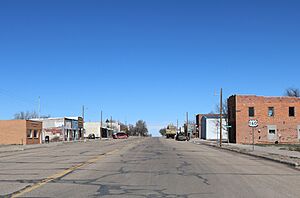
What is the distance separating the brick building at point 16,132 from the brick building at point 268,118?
3168cm

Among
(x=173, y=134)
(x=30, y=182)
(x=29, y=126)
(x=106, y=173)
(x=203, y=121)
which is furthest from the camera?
(x=173, y=134)

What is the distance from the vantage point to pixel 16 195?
10.6 meters

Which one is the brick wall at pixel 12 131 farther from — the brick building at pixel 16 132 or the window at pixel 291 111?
the window at pixel 291 111

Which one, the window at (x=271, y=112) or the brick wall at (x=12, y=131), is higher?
the window at (x=271, y=112)

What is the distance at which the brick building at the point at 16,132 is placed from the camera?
63.1 meters

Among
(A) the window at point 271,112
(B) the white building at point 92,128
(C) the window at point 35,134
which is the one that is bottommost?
(C) the window at point 35,134

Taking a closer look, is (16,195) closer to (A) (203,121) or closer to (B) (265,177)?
(B) (265,177)

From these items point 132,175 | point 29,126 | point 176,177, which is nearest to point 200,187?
point 176,177

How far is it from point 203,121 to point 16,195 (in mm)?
103838

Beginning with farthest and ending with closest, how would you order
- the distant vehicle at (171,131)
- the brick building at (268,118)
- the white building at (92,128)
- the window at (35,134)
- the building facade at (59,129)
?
the white building at (92,128) < the distant vehicle at (171,131) < the building facade at (59,129) < the window at (35,134) < the brick building at (268,118)

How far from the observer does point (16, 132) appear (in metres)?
63.5

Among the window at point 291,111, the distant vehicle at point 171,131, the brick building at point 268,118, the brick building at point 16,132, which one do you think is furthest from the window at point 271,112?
the distant vehicle at point 171,131

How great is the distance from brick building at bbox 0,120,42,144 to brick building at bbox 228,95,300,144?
31.7 m

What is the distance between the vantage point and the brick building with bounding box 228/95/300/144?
2650 inches
